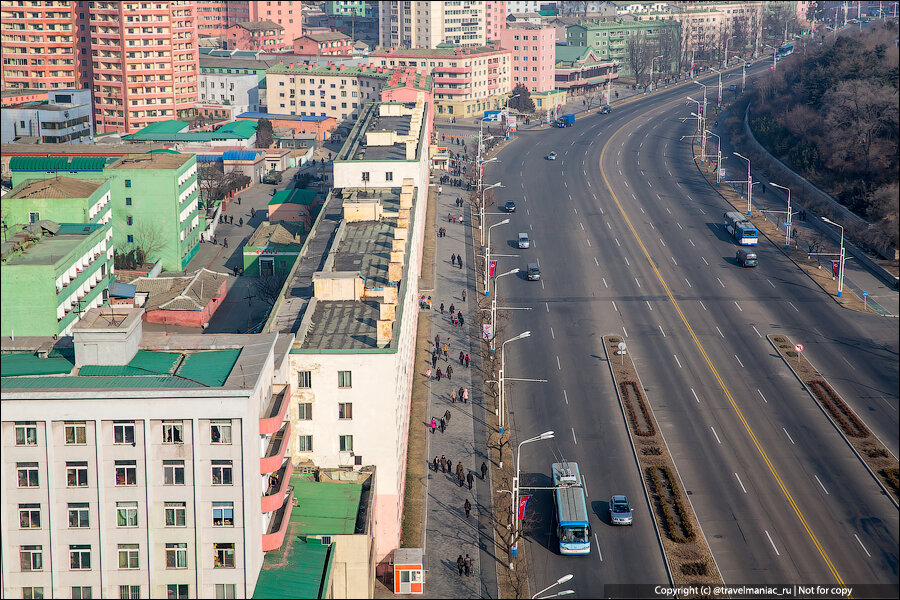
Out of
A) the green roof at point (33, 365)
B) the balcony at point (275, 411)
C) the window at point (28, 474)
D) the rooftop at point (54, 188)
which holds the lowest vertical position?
the window at point (28, 474)

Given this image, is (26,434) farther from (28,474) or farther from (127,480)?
(127,480)

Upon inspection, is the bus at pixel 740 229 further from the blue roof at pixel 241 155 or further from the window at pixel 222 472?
the window at pixel 222 472

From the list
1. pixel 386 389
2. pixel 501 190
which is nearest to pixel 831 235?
pixel 501 190

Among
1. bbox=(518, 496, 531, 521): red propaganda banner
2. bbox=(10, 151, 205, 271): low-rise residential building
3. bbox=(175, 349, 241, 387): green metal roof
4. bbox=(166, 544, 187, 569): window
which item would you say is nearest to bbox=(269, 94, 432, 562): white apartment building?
bbox=(175, 349, 241, 387): green metal roof

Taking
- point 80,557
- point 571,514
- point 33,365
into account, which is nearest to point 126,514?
point 80,557

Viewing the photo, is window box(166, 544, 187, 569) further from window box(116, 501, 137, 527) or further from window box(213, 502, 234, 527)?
window box(116, 501, 137, 527)

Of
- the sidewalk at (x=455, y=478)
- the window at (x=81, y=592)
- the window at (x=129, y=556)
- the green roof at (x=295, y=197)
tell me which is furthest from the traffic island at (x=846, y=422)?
the green roof at (x=295, y=197)
